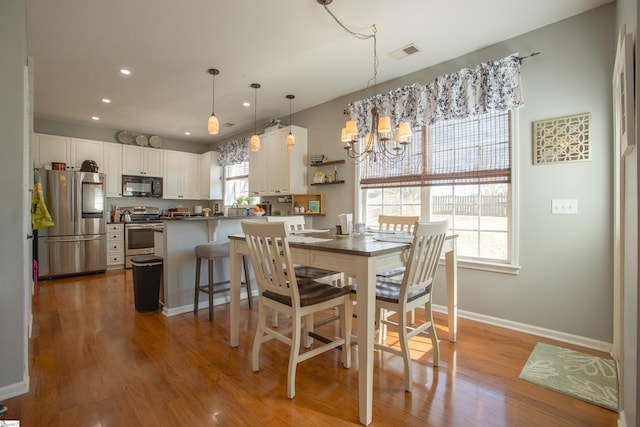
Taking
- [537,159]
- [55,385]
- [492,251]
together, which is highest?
[537,159]

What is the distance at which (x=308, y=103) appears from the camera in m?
4.54

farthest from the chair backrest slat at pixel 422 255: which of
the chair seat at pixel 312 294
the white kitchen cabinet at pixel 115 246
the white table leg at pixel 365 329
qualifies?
the white kitchen cabinet at pixel 115 246

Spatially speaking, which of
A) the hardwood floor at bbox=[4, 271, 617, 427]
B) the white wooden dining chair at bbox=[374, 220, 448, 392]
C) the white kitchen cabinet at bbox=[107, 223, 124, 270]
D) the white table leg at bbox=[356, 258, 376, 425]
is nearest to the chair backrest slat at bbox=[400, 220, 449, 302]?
the white wooden dining chair at bbox=[374, 220, 448, 392]

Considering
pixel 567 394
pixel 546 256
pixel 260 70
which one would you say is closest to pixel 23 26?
pixel 260 70

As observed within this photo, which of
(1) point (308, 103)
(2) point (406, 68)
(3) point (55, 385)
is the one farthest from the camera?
(1) point (308, 103)

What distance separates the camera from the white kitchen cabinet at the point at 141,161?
19.6ft

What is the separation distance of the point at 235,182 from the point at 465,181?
496 cm

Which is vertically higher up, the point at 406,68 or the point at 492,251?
the point at 406,68

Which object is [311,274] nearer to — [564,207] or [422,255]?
[422,255]

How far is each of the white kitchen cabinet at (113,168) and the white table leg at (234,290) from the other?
4749 millimetres

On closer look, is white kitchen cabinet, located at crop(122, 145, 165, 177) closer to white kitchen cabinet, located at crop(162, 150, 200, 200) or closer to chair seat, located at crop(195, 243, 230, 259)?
white kitchen cabinet, located at crop(162, 150, 200, 200)

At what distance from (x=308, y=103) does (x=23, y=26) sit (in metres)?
3.22

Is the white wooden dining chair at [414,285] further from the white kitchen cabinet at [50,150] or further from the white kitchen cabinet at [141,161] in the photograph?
the white kitchen cabinet at [50,150]

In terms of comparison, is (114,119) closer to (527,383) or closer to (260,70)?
(260,70)
